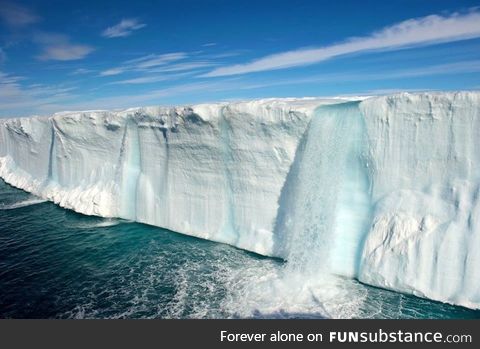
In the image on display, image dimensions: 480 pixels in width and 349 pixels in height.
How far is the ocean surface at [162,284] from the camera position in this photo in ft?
30.0

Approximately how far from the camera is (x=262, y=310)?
30.0 feet

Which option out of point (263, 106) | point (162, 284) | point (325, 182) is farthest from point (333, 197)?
point (162, 284)

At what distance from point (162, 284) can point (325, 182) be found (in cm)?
598

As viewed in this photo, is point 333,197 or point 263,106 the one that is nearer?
point 333,197

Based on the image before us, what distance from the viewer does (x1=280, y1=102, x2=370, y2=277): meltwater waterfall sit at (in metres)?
10.7

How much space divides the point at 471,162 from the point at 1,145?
3326cm

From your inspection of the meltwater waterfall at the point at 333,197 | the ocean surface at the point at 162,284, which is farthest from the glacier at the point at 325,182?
the ocean surface at the point at 162,284

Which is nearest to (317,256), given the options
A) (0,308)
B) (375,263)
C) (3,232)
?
(375,263)

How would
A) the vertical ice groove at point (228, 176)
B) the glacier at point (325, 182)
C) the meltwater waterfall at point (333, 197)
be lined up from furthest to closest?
the vertical ice groove at point (228, 176) → the meltwater waterfall at point (333, 197) → the glacier at point (325, 182)

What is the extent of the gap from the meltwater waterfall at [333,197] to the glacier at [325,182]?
0.03 metres

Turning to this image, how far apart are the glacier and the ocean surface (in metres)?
Result: 0.62

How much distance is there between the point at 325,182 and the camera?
434 inches

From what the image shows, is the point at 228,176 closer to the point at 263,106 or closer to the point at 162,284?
the point at 263,106

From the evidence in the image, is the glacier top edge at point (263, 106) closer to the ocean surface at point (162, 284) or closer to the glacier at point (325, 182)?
the glacier at point (325, 182)
